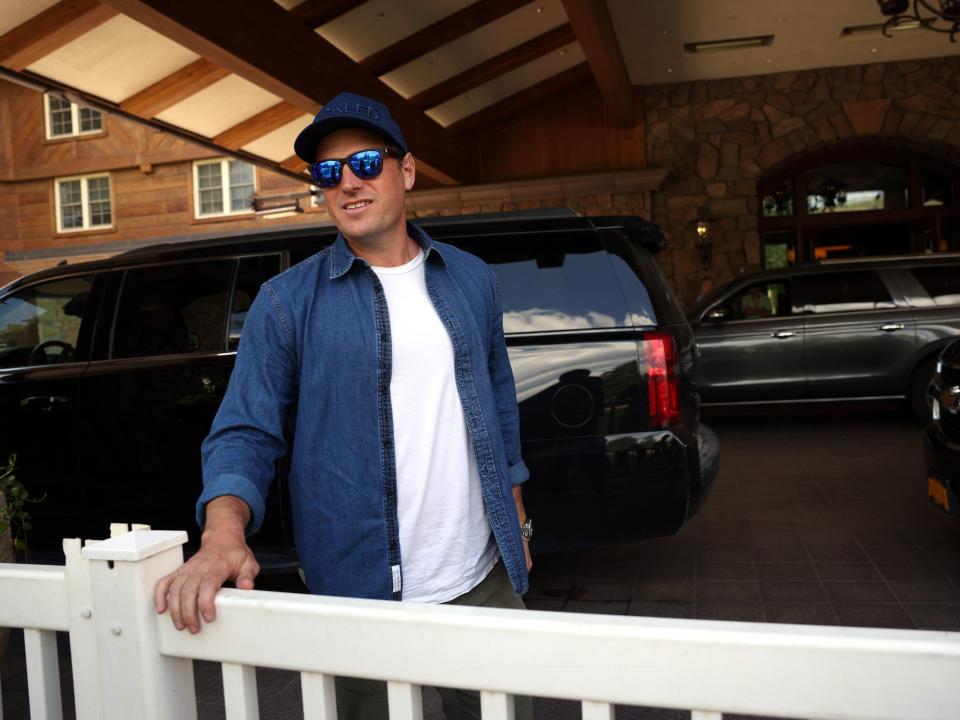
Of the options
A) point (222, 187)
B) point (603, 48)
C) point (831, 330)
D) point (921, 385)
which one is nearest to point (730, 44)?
point (603, 48)

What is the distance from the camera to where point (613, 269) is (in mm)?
4176

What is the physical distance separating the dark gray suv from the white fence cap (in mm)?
9113

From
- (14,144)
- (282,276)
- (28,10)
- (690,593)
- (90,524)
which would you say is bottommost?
(690,593)

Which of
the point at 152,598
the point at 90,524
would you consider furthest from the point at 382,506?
the point at 90,524

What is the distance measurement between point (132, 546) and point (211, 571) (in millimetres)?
115

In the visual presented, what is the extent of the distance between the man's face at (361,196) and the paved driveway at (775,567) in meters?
2.06

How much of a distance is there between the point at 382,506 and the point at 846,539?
A: 4408mm

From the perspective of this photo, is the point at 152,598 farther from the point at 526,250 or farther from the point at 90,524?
the point at 90,524

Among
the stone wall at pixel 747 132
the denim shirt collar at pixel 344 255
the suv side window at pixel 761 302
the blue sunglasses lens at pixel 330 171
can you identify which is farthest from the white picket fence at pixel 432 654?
the stone wall at pixel 747 132

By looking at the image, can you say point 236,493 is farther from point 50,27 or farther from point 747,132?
point 747,132

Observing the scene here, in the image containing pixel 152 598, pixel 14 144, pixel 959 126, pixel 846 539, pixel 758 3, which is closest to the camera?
pixel 152 598

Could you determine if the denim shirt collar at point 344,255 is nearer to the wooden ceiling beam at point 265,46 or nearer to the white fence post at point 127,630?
the white fence post at point 127,630

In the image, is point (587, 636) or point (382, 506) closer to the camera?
point (587, 636)

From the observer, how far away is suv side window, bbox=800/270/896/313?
31.5 ft
